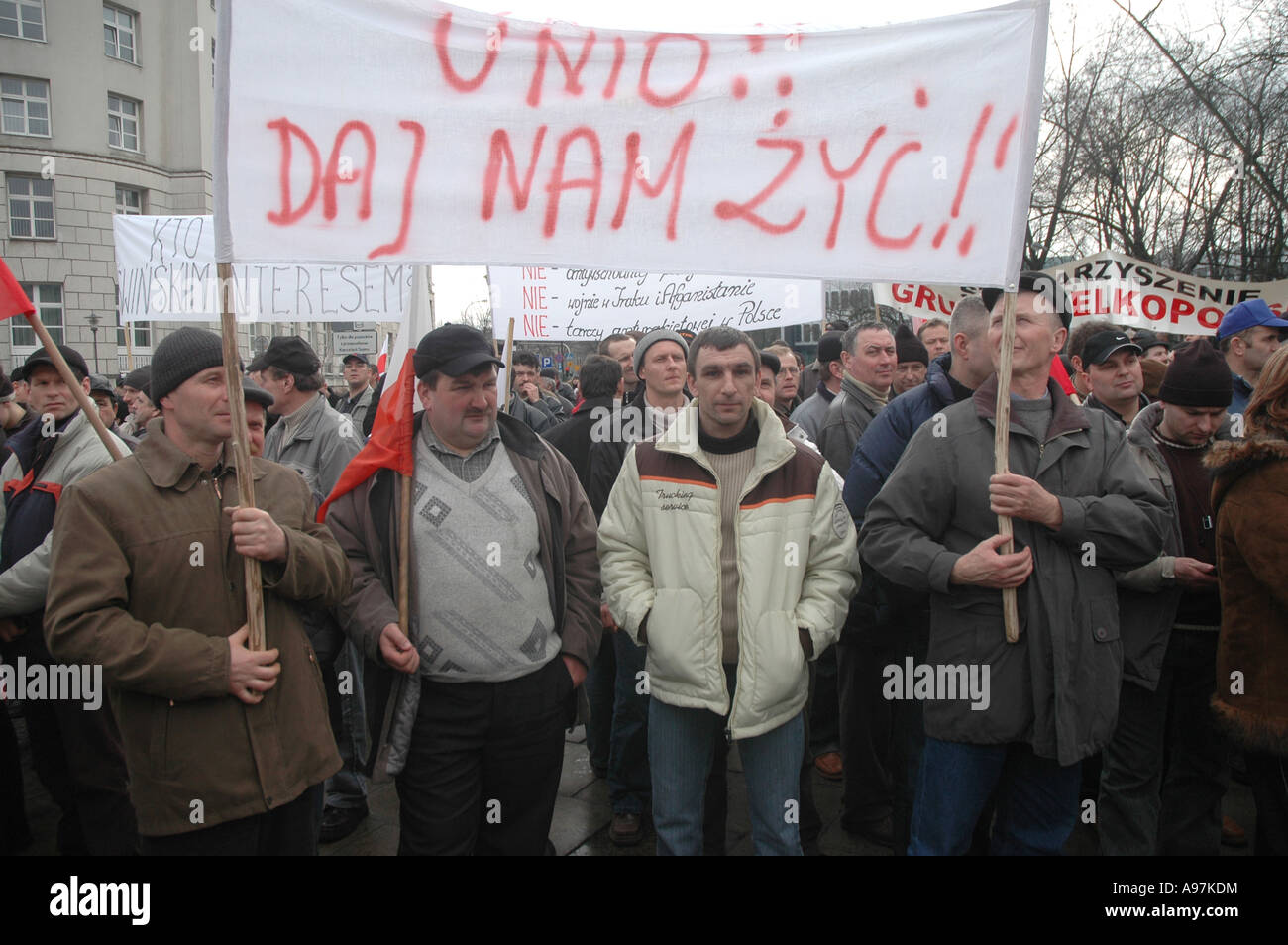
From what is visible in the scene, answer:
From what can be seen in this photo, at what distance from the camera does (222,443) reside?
8.58 ft

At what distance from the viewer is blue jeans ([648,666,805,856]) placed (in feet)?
9.06

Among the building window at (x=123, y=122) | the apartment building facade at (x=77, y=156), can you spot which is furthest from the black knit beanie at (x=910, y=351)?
the building window at (x=123, y=122)

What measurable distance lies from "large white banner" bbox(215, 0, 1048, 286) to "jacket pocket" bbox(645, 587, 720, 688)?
1.04 metres

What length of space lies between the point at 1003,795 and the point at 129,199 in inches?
1476

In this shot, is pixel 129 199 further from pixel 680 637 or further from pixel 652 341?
pixel 680 637

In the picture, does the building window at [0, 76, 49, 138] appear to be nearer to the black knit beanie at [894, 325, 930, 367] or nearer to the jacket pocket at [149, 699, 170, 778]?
the black knit beanie at [894, 325, 930, 367]

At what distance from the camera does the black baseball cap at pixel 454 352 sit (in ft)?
8.90

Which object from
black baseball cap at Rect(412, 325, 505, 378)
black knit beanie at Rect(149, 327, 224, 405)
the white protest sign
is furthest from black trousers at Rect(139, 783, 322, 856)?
the white protest sign

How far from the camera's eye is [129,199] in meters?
32.2

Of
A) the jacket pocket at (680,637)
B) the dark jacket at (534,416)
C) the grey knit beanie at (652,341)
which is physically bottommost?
the jacket pocket at (680,637)

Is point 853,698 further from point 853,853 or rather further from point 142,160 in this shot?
point 142,160

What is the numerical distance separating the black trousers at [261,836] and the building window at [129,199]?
115 feet

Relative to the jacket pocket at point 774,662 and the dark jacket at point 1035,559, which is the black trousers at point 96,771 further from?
the dark jacket at point 1035,559

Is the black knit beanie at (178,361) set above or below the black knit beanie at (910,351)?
below
